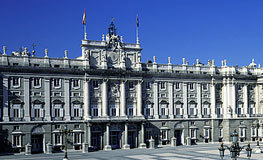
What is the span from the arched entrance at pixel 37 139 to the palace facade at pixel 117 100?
0.16 meters

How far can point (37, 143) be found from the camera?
67438 millimetres

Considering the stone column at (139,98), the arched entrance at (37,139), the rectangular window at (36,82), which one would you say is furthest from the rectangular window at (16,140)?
→ the stone column at (139,98)

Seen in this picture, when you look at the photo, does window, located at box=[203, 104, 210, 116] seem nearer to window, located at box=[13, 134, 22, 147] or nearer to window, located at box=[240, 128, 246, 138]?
window, located at box=[240, 128, 246, 138]

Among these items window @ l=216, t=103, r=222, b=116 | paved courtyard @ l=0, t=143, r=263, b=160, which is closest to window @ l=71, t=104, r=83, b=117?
paved courtyard @ l=0, t=143, r=263, b=160

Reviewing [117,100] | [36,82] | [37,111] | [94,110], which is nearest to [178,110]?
[117,100]

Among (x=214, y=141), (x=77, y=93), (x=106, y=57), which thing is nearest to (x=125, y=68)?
(x=106, y=57)

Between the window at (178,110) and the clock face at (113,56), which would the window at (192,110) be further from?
the clock face at (113,56)

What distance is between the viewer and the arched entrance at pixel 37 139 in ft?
219

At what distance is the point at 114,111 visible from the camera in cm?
7419

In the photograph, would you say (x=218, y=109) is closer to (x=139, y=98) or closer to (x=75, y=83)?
(x=139, y=98)

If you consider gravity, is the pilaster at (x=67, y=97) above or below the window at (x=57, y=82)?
below

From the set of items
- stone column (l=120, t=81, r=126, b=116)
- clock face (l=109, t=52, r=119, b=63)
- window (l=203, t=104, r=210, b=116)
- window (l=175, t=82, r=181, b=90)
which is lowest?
window (l=203, t=104, r=210, b=116)

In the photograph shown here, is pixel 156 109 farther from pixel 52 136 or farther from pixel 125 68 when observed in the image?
pixel 52 136

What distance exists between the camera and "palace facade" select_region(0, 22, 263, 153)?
6619 centimetres
